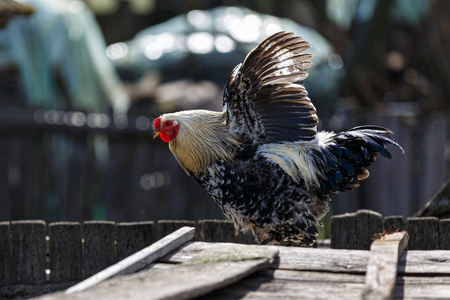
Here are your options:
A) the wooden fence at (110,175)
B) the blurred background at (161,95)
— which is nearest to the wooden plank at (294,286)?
the blurred background at (161,95)

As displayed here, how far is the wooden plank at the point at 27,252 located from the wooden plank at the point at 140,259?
137cm

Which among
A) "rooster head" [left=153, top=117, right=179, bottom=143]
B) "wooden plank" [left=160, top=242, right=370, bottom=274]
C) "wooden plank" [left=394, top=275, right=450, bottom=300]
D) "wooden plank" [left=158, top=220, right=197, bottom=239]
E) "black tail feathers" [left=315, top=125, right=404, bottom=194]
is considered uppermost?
A: "rooster head" [left=153, top=117, right=179, bottom=143]

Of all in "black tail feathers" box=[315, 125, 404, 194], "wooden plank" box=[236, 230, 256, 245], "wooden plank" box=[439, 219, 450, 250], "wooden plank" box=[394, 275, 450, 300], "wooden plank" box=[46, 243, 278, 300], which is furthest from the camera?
"wooden plank" box=[236, 230, 256, 245]

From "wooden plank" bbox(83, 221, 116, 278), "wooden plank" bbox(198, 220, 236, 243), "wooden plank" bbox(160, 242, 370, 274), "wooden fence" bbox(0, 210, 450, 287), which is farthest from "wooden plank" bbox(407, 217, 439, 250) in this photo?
"wooden plank" bbox(83, 221, 116, 278)

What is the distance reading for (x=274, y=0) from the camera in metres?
18.8

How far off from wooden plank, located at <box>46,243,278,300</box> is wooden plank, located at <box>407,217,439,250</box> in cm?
163

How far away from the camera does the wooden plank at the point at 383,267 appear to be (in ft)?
8.97

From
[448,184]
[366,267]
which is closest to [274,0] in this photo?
[448,184]

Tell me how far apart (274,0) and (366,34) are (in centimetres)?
568

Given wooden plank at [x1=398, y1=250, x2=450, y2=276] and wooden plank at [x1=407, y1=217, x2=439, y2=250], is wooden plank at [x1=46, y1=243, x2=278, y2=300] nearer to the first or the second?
wooden plank at [x1=398, y1=250, x2=450, y2=276]

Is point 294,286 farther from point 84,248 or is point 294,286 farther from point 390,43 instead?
point 390,43

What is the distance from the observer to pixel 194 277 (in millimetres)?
2775

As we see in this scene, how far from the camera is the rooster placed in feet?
15.3

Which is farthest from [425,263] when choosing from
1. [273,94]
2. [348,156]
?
[273,94]
